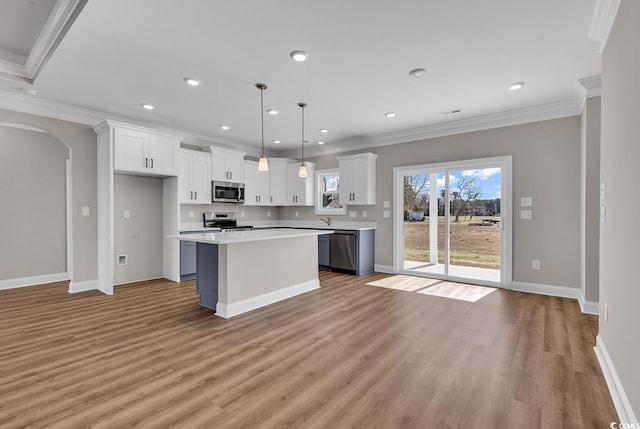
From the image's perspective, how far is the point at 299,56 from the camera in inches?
114

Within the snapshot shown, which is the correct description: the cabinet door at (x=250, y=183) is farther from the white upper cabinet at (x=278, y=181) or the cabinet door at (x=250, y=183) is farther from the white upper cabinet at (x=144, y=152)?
the white upper cabinet at (x=144, y=152)

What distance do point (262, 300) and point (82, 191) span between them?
3.20 meters

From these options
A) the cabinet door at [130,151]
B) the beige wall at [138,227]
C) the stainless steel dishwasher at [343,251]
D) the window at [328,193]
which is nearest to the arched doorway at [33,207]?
the beige wall at [138,227]

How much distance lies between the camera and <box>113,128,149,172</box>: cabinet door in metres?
4.48

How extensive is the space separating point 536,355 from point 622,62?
219 centimetres

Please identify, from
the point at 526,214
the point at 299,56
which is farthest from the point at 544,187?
the point at 299,56

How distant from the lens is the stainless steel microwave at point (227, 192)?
19.3 ft

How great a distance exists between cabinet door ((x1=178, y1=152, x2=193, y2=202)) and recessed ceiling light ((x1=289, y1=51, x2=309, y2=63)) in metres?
3.29

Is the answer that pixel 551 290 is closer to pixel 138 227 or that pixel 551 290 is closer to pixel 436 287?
pixel 436 287

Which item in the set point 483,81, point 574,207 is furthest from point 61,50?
point 574,207

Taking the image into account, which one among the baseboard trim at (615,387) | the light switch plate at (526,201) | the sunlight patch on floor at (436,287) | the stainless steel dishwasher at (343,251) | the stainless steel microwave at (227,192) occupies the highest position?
the stainless steel microwave at (227,192)

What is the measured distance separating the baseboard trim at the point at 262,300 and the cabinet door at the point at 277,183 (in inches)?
112

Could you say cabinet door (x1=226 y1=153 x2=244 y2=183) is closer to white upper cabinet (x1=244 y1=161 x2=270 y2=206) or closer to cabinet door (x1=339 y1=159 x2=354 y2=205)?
white upper cabinet (x1=244 y1=161 x2=270 y2=206)

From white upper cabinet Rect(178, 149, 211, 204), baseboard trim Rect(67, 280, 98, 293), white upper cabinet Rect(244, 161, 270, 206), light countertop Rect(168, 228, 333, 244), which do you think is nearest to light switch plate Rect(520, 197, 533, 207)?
light countertop Rect(168, 228, 333, 244)
